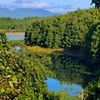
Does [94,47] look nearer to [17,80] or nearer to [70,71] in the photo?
[70,71]

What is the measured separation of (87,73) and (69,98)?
19.6 metres

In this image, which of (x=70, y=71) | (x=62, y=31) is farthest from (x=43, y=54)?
(x=70, y=71)

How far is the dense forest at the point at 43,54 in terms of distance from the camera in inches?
254

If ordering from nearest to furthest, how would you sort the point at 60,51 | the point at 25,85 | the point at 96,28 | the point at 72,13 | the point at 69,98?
the point at 25,85 < the point at 69,98 < the point at 96,28 < the point at 60,51 < the point at 72,13

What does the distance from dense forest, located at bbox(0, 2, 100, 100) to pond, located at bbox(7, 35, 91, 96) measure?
0.86 metres

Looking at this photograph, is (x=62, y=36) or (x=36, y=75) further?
(x=62, y=36)

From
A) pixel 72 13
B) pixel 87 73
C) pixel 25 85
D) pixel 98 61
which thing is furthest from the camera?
pixel 72 13

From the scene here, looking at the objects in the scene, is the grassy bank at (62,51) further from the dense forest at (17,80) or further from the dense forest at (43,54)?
the dense forest at (17,80)

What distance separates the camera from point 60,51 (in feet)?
200

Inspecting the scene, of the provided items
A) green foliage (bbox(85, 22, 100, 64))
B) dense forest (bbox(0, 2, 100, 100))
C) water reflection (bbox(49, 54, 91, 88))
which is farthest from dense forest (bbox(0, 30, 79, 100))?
green foliage (bbox(85, 22, 100, 64))

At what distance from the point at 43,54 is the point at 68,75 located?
17422 millimetres

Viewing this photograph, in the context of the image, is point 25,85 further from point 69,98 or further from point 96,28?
point 96,28

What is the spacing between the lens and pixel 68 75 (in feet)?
124

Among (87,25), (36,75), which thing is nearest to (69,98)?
(36,75)
